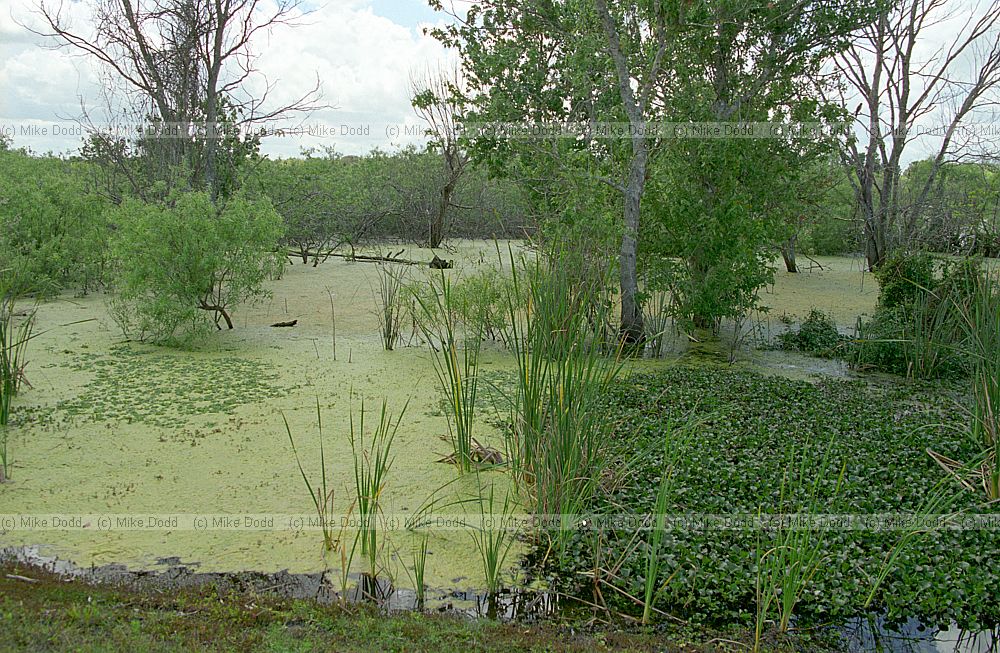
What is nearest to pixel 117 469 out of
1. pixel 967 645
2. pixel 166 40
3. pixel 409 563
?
pixel 409 563

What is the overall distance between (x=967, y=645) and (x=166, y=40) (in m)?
9.07

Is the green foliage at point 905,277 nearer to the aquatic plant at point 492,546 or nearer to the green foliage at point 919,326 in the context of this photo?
the green foliage at point 919,326

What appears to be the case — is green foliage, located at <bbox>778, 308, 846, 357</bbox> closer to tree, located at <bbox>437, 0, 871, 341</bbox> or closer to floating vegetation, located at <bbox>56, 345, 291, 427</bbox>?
tree, located at <bbox>437, 0, 871, 341</bbox>

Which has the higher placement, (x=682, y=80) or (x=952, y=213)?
(x=682, y=80)

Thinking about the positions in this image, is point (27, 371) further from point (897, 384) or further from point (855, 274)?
point (855, 274)

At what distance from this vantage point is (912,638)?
281 centimetres

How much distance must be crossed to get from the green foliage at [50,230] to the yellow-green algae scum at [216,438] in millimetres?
711

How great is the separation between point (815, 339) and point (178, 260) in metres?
5.47

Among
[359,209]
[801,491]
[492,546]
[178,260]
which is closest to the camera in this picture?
[492,546]

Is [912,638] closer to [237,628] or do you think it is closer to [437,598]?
[437,598]

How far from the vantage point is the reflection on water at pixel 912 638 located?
2748 millimetres

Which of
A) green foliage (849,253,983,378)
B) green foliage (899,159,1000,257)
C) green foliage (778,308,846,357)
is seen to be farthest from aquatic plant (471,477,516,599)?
green foliage (899,159,1000,257)

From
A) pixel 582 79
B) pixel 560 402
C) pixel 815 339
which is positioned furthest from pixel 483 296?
pixel 560 402

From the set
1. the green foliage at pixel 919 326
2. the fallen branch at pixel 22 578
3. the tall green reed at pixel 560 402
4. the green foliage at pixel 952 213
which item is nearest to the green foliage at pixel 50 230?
the fallen branch at pixel 22 578
